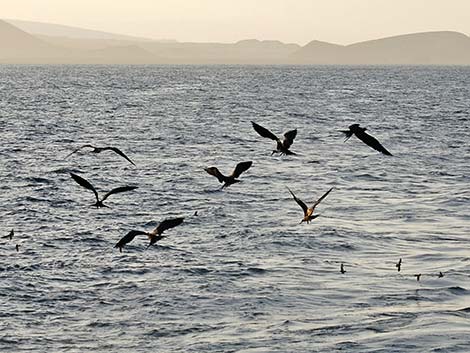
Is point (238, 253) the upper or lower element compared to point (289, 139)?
lower

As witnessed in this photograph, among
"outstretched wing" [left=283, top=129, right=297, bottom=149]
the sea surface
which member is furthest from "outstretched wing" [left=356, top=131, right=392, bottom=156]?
the sea surface

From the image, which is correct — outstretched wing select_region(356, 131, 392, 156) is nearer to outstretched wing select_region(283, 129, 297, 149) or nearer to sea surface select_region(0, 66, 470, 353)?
outstretched wing select_region(283, 129, 297, 149)

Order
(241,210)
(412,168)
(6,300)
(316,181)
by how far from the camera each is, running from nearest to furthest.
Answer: (6,300) → (241,210) → (316,181) → (412,168)

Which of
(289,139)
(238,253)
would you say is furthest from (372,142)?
(238,253)

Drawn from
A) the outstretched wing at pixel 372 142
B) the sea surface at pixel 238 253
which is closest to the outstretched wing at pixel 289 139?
the outstretched wing at pixel 372 142

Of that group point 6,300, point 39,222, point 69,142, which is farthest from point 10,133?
point 6,300

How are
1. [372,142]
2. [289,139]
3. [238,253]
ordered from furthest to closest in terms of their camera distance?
[238,253], [289,139], [372,142]

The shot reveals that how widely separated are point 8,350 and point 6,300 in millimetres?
4284

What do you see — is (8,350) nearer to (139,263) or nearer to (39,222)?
(139,263)

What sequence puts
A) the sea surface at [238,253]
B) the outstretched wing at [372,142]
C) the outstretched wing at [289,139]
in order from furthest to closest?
1. the sea surface at [238,253]
2. the outstretched wing at [289,139]
3. the outstretched wing at [372,142]

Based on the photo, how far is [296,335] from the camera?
22500 millimetres

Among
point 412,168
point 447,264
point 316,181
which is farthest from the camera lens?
point 412,168

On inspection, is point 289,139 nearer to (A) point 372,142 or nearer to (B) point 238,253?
(A) point 372,142

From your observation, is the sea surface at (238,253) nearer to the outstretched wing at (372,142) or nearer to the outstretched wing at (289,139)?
the outstretched wing at (289,139)
